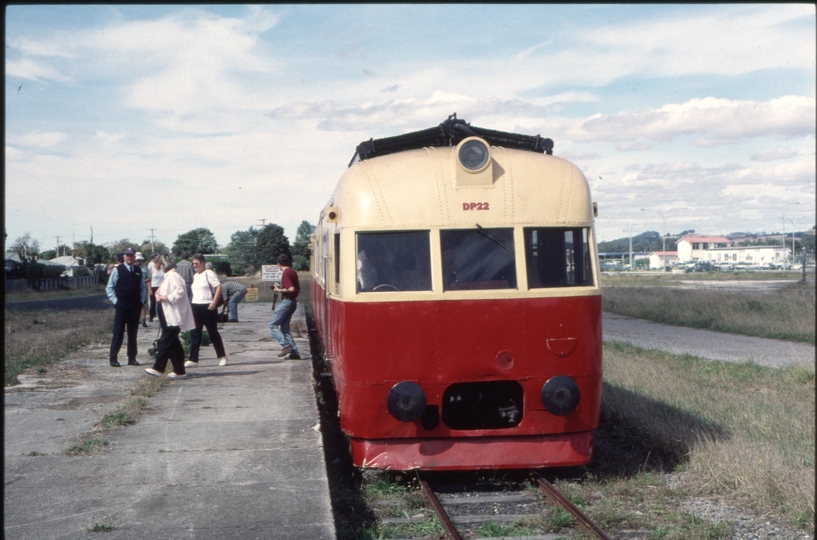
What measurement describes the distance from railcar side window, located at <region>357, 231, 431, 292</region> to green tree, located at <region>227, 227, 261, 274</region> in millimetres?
78665

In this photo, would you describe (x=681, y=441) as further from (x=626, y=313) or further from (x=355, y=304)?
(x=626, y=313)

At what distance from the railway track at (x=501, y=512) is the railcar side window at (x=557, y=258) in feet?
5.41

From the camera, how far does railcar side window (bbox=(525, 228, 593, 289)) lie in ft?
21.7

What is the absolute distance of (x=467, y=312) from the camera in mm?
6375

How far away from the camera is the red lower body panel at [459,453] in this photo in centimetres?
652

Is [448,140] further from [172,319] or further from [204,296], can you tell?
[204,296]

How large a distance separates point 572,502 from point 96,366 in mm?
8674

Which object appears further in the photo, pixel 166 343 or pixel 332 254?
pixel 166 343

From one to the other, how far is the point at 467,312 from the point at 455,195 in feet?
3.11

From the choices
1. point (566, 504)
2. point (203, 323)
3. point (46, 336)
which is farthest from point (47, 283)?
point (566, 504)

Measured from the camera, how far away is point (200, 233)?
263 ft

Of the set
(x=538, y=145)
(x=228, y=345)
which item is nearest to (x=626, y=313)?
(x=228, y=345)

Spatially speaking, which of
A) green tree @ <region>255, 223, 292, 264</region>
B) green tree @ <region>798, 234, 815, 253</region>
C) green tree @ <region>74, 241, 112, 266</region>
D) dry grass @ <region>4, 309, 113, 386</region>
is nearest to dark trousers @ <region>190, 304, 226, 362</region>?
dry grass @ <region>4, 309, 113, 386</region>

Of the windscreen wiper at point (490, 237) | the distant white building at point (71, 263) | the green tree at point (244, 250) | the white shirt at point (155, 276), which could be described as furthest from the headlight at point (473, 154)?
the distant white building at point (71, 263)
